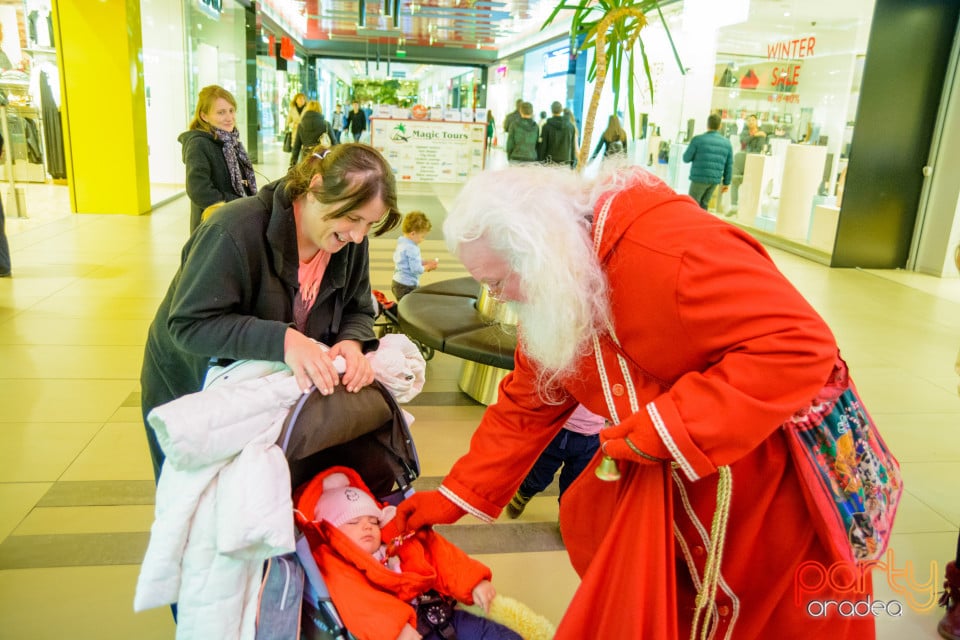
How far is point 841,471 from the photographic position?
1229 mm

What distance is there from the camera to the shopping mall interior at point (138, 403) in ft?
7.09

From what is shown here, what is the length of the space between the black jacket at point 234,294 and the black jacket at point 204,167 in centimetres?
251

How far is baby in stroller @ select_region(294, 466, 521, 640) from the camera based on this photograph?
1.49 m

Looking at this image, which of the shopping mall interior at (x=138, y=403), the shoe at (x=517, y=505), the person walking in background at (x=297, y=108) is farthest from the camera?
the person walking in background at (x=297, y=108)

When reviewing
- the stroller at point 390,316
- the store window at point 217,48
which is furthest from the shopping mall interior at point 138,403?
the store window at point 217,48

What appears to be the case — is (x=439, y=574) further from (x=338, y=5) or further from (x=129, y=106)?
(x=338, y=5)

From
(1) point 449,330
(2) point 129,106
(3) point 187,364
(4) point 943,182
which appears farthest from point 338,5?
(3) point 187,364

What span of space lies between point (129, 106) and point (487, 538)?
7.55 meters

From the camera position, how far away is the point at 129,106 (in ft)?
26.3

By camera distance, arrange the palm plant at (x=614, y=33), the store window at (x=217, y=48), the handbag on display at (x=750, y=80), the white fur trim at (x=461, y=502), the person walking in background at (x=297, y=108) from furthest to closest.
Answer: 1. the person walking in background at (x=297, y=108)
2. the store window at (x=217, y=48)
3. the handbag on display at (x=750, y=80)
4. the palm plant at (x=614, y=33)
5. the white fur trim at (x=461, y=502)

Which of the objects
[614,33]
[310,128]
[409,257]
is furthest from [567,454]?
[310,128]

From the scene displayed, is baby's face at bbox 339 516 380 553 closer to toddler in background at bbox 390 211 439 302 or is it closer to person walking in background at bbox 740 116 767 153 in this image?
toddler in background at bbox 390 211 439 302

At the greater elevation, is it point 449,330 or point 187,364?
point 187,364

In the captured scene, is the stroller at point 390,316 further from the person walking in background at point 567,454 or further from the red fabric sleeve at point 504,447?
the red fabric sleeve at point 504,447
